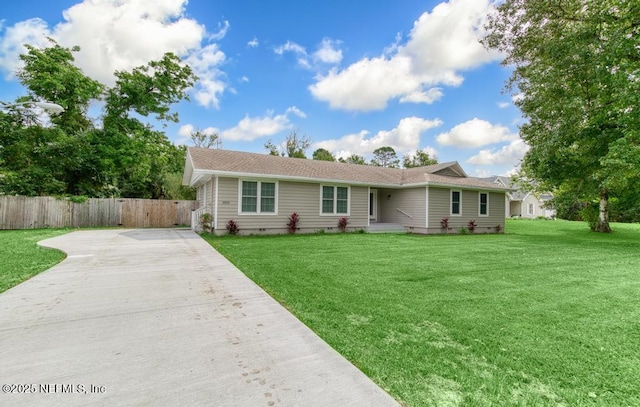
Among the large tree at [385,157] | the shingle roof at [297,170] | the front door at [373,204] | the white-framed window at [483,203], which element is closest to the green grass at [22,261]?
the shingle roof at [297,170]

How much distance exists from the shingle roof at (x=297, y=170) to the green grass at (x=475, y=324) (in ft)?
19.4

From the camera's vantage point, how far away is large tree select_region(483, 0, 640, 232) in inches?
392

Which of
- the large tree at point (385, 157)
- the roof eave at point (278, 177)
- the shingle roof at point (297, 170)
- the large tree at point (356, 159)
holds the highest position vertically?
the large tree at point (385, 157)

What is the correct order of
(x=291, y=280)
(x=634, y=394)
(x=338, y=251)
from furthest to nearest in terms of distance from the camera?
(x=338, y=251) → (x=291, y=280) → (x=634, y=394)

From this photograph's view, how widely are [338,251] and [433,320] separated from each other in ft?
15.9

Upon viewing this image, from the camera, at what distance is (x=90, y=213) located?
15.1 m

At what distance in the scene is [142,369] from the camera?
224 centimetres

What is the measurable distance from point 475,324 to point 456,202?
519 inches

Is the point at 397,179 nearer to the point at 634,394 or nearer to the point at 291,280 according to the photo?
the point at 291,280

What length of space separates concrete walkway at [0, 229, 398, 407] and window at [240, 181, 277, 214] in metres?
7.32

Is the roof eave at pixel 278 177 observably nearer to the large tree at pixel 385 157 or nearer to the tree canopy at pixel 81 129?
the tree canopy at pixel 81 129

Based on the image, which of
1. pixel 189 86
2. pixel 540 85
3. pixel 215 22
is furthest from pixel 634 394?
pixel 189 86

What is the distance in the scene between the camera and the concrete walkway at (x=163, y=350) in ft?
6.39

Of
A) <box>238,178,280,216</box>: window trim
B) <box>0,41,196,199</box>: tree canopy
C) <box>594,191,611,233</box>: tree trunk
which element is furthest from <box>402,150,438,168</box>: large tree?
<box>238,178,280,216</box>: window trim
